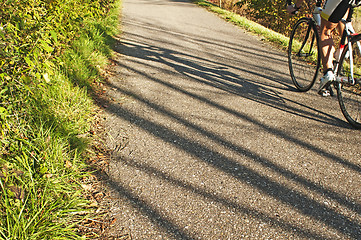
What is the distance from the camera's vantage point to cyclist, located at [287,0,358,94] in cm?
366

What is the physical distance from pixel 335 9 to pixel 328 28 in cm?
→ 32

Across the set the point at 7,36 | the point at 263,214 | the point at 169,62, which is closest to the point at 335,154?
the point at 263,214

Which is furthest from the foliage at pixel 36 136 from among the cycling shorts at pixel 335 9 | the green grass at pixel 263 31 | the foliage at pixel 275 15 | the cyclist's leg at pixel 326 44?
the foliage at pixel 275 15

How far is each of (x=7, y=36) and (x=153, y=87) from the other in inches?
97.2

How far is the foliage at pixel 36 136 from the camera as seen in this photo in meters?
2.04

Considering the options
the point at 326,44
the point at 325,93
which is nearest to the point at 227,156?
the point at 325,93

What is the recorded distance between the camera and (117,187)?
258 centimetres

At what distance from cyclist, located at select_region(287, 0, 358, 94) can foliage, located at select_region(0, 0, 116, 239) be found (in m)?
2.99

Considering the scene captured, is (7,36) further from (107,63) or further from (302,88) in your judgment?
(302,88)

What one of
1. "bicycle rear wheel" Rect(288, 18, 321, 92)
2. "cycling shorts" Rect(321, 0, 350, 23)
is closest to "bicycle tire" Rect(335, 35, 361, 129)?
"cycling shorts" Rect(321, 0, 350, 23)

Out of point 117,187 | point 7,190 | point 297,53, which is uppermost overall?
point 297,53

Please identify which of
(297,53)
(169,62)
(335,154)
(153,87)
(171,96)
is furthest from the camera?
(169,62)

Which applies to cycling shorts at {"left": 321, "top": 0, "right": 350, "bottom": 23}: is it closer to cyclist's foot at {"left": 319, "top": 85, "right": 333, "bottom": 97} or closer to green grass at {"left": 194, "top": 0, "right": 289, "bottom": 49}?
cyclist's foot at {"left": 319, "top": 85, "right": 333, "bottom": 97}

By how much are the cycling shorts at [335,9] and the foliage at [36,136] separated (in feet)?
10.4
